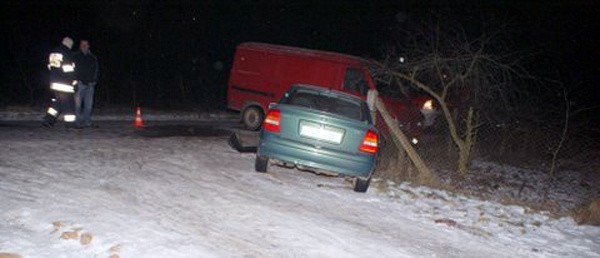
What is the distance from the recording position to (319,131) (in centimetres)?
679

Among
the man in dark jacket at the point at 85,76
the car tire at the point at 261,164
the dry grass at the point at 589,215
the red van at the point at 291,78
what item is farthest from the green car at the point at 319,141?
the man in dark jacket at the point at 85,76

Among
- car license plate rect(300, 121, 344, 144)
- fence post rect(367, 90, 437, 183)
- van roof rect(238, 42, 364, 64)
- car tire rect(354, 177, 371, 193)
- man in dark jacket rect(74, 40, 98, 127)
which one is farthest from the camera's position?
van roof rect(238, 42, 364, 64)

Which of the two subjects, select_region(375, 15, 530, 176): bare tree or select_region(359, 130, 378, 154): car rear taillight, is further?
select_region(375, 15, 530, 176): bare tree

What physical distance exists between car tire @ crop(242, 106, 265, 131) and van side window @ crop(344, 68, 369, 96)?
99.6 inches

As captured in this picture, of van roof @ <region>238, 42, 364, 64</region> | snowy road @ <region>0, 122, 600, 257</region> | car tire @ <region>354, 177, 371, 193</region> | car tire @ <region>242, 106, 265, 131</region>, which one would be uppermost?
van roof @ <region>238, 42, 364, 64</region>

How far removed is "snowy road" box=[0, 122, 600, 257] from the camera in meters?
4.30

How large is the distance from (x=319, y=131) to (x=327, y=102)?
118 cm

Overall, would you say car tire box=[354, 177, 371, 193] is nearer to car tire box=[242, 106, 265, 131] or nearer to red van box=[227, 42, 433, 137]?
red van box=[227, 42, 433, 137]

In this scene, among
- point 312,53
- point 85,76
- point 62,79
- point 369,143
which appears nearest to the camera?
point 369,143

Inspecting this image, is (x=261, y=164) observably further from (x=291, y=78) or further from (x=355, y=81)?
(x=291, y=78)

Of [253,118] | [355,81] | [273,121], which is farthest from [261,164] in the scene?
[253,118]

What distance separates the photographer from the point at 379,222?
5961 mm

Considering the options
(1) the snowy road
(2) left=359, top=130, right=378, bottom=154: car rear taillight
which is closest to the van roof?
(1) the snowy road

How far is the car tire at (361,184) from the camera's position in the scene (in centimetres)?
718
